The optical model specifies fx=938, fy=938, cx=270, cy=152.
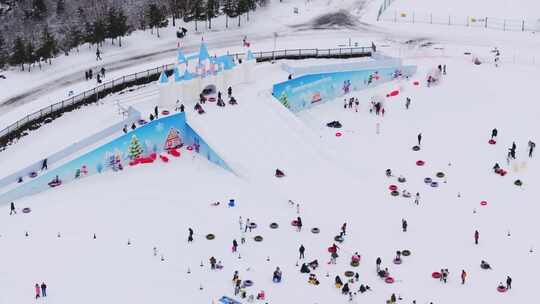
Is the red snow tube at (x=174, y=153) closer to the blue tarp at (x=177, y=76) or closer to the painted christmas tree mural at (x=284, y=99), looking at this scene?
the blue tarp at (x=177, y=76)

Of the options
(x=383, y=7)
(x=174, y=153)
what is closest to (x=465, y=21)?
(x=383, y=7)

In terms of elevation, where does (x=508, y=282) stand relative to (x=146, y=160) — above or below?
below

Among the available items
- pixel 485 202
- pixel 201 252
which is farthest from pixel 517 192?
pixel 201 252

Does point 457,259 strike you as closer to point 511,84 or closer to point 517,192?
point 517,192

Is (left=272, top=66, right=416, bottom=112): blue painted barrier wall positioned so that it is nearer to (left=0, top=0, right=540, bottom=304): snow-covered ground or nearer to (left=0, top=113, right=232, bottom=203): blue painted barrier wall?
(left=0, top=0, right=540, bottom=304): snow-covered ground

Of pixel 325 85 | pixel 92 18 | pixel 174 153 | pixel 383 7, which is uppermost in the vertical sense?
pixel 92 18

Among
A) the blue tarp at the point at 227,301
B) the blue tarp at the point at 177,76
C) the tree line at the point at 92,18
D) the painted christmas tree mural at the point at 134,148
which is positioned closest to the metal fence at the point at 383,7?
the tree line at the point at 92,18

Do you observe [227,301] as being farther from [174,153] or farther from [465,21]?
[465,21]

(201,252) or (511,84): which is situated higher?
(511,84)
